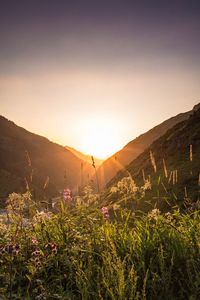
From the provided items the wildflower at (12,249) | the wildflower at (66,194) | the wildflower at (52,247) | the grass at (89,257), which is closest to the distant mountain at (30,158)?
the wildflower at (66,194)

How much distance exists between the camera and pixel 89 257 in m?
5.42

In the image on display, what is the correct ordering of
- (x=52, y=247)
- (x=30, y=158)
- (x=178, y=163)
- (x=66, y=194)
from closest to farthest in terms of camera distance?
(x=52, y=247), (x=66, y=194), (x=178, y=163), (x=30, y=158)

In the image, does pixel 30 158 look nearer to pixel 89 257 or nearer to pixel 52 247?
pixel 52 247

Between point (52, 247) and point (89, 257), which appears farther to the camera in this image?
point (52, 247)

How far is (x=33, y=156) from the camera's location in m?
138

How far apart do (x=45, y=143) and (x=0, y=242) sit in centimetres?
15362

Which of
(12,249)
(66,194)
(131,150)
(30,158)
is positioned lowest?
(30,158)

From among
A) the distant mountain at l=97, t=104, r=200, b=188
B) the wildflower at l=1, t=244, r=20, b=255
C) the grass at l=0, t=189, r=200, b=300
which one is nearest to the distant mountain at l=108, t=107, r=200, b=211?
the grass at l=0, t=189, r=200, b=300

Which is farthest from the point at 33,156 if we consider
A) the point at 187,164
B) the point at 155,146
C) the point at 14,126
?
the point at 187,164

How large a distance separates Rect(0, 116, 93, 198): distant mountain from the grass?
8022 cm

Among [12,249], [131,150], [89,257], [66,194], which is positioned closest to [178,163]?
[66,194]

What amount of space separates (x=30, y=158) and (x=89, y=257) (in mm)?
122653

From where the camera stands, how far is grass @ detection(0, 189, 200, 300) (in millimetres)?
5023

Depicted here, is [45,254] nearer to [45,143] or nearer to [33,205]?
[33,205]
